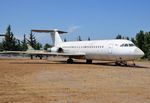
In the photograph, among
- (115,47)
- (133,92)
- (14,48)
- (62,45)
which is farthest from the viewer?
(14,48)

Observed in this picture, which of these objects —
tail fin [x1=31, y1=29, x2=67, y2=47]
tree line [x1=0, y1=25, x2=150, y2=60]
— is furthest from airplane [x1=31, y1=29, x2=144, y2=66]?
A: tree line [x1=0, y1=25, x2=150, y2=60]

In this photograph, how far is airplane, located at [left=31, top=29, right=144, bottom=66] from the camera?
35.1m

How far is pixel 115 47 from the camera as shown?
120ft

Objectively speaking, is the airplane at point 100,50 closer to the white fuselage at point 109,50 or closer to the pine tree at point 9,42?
the white fuselage at point 109,50

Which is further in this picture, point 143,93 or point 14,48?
point 14,48

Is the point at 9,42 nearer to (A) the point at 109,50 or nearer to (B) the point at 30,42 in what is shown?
(B) the point at 30,42

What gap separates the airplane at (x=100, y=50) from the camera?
115 feet

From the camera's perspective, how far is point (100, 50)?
39.0 metres

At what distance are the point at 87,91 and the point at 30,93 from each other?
221 centimetres

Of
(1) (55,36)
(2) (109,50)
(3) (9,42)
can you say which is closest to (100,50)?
(2) (109,50)

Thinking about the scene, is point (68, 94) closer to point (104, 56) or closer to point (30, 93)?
point (30, 93)

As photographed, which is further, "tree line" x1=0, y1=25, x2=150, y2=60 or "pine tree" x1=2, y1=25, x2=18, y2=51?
"pine tree" x1=2, y1=25, x2=18, y2=51

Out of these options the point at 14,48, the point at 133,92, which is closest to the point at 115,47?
the point at 133,92

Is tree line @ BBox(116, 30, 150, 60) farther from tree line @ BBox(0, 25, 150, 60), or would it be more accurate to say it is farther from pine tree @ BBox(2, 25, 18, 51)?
pine tree @ BBox(2, 25, 18, 51)
